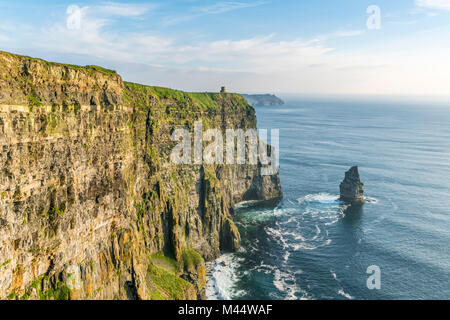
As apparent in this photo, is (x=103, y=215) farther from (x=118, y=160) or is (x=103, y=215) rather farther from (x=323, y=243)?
(x=323, y=243)

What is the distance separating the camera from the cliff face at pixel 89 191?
33.2 meters

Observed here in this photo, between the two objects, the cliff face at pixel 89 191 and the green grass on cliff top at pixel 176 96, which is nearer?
the cliff face at pixel 89 191

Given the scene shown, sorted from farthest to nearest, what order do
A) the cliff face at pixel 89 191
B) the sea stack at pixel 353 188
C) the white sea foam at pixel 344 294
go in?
the sea stack at pixel 353 188, the white sea foam at pixel 344 294, the cliff face at pixel 89 191

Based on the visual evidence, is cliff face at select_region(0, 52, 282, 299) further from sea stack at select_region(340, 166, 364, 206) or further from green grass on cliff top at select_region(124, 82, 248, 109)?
sea stack at select_region(340, 166, 364, 206)

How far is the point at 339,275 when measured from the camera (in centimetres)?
7694

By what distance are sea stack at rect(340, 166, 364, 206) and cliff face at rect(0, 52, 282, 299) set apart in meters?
67.4

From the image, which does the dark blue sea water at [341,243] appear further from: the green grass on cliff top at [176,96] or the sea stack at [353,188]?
the green grass on cliff top at [176,96]

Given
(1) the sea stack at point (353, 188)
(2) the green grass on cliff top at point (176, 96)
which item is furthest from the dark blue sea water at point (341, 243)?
(2) the green grass on cliff top at point (176, 96)

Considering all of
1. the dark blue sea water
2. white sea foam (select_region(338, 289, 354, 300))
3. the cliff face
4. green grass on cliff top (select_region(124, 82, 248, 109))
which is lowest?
white sea foam (select_region(338, 289, 354, 300))

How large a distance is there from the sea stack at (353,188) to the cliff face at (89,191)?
6743cm

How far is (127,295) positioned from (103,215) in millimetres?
13983

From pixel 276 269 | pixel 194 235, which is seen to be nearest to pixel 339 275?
pixel 276 269

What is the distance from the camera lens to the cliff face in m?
33.2

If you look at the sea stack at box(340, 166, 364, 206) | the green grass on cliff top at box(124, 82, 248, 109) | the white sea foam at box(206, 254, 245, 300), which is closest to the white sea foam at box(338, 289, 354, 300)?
the white sea foam at box(206, 254, 245, 300)
